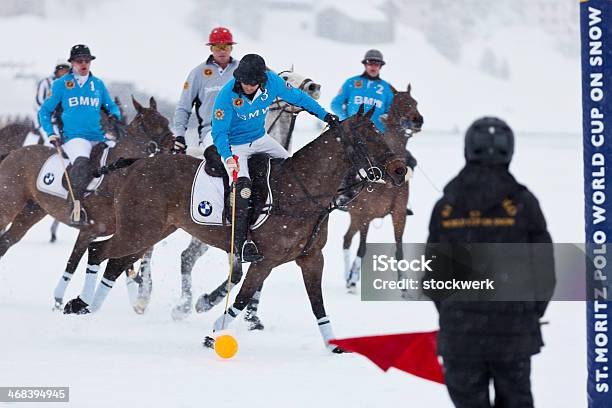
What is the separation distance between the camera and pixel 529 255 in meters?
3.85

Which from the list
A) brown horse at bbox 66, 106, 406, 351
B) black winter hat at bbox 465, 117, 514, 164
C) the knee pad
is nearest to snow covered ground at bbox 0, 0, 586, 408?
brown horse at bbox 66, 106, 406, 351

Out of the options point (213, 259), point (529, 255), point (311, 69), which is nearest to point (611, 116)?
point (529, 255)

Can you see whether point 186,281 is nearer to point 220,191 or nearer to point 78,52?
point 220,191

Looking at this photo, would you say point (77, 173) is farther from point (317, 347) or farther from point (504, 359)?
point (504, 359)

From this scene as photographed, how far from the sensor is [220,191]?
25.5ft

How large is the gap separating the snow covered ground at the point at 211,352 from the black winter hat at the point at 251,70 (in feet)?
7.30

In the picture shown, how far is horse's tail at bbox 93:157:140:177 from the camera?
29.6 feet

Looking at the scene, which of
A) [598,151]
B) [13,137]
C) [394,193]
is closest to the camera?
[598,151]

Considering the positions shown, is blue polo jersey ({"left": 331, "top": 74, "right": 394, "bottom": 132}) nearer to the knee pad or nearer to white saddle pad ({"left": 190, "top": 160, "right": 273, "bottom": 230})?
white saddle pad ({"left": 190, "top": 160, "right": 273, "bottom": 230})

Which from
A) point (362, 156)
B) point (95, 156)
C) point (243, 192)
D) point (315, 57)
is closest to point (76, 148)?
point (95, 156)

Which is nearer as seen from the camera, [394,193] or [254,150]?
[254,150]

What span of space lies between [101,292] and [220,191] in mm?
1658

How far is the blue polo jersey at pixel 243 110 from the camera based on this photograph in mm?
7469

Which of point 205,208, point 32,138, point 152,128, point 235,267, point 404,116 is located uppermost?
point 32,138
